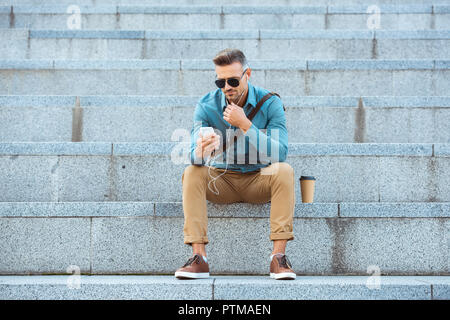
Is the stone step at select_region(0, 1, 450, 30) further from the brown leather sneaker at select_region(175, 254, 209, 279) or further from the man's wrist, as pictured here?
the brown leather sneaker at select_region(175, 254, 209, 279)

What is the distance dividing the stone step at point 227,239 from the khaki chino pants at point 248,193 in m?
0.21

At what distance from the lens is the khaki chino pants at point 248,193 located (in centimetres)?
340

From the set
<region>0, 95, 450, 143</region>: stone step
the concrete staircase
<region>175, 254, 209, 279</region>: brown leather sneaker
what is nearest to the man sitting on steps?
<region>175, 254, 209, 279</region>: brown leather sneaker

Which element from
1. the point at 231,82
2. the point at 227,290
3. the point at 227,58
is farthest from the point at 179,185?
the point at 227,290

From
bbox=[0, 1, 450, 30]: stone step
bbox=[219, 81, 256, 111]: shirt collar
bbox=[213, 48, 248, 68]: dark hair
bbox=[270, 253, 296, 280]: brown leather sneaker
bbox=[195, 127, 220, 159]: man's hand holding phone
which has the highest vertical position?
bbox=[0, 1, 450, 30]: stone step

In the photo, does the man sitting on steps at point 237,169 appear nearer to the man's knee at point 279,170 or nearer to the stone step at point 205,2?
the man's knee at point 279,170

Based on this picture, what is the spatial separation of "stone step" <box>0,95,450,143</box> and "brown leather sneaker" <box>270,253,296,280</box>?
192cm

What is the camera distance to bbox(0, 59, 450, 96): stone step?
5664mm

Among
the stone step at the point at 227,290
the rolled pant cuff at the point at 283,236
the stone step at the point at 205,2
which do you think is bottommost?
the stone step at the point at 227,290

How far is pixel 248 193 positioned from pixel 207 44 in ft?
11.1

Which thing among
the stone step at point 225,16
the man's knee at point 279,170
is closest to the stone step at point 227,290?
the man's knee at point 279,170
